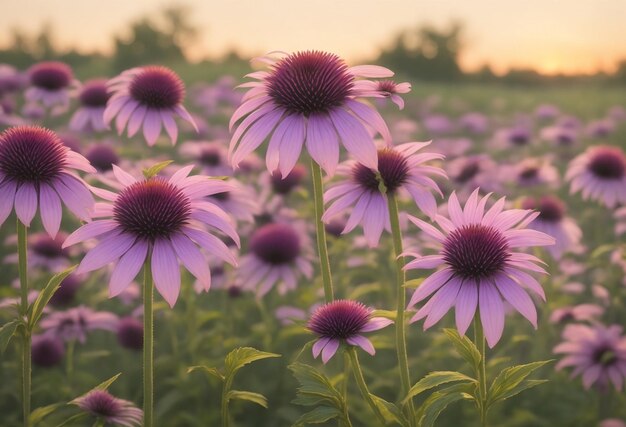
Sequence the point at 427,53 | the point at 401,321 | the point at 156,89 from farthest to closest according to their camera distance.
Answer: the point at 427,53
the point at 156,89
the point at 401,321

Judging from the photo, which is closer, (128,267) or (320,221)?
(128,267)

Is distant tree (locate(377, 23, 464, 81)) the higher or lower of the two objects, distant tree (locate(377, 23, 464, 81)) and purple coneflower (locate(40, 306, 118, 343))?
the higher

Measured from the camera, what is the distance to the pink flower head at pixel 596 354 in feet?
11.8

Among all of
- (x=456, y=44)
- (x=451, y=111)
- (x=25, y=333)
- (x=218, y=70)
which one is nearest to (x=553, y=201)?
(x=25, y=333)

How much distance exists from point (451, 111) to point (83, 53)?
12976mm

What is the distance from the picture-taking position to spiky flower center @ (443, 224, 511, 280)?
6.04ft

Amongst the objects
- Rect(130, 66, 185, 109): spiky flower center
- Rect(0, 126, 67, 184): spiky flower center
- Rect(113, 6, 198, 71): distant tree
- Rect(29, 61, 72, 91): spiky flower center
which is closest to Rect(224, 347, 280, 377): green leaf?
Rect(0, 126, 67, 184): spiky flower center

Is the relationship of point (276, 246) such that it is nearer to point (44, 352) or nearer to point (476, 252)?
point (44, 352)

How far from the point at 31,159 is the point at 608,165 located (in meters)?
4.34

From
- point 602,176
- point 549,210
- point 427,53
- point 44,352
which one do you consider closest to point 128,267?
point 44,352

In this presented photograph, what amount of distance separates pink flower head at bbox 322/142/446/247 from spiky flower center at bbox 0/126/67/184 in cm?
91

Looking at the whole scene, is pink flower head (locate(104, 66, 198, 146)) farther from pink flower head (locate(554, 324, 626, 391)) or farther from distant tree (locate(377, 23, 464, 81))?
distant tree (locate(377, 23, 464, 81))

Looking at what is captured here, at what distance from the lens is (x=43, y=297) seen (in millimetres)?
1885

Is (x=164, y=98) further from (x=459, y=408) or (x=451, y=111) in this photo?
(x=451, y=111)
